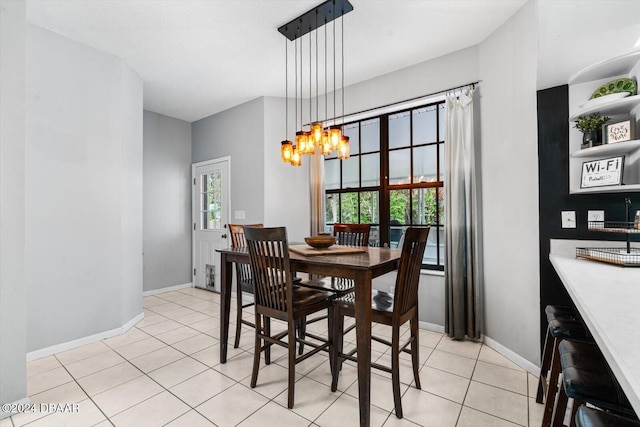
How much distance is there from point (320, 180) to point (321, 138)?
5.28 ft

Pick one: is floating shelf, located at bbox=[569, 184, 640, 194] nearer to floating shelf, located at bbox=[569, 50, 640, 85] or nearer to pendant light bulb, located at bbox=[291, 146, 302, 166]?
floating shelf, located at bbox=[569, 50, 640, 85]

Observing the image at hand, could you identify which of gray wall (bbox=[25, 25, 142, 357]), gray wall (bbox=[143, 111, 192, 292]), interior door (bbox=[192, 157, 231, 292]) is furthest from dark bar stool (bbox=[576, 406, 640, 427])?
gray wall (bbox=[143, 111, 192, 292])

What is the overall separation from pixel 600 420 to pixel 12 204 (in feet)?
9.56

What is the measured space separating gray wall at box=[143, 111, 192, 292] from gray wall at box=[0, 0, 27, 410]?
2.73 m

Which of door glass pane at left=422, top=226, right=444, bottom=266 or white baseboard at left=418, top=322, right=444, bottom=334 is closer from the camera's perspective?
white baseboard at left=418, top=322, right=444, bottom=334

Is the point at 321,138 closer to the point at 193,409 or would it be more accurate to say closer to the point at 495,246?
the point at 495,246

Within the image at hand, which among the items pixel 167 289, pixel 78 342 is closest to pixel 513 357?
pixel 78 342

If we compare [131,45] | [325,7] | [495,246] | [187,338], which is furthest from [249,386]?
[131,45]

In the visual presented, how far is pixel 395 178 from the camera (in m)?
3.57

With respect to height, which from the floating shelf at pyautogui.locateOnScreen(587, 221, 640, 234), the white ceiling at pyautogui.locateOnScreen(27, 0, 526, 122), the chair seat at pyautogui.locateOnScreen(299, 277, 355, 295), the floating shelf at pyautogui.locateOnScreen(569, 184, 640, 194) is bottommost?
the chair seat at pyautogui.locateOnScreen(299, 277, 355, 295)

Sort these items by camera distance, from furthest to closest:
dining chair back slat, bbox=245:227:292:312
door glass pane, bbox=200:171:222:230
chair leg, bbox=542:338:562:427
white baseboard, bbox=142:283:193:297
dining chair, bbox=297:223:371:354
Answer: door glass pane, bbox=200:171:222:230 → white baseboard, bbox=142:283:193:297 → dining chair, bbox=297:223:371:354 → dining chair back slat, bbox=245:227:292:312 → chair leg, bbox=542:338:562:427

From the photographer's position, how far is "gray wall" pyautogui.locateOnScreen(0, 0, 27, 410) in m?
1.85

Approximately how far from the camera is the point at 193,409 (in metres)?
1.91

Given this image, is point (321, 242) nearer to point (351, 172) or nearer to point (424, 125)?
point (351, 172)
